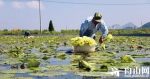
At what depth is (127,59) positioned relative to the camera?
511cm

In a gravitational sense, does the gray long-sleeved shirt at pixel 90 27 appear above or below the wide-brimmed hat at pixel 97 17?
below

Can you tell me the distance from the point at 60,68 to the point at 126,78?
1.21 metres

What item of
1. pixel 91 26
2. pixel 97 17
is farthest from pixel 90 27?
pixel 97 17

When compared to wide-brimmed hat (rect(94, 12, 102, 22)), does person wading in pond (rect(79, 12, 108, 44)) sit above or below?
below

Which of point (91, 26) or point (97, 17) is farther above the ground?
point (97, 17)

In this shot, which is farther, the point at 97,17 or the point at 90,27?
the point at 90,27

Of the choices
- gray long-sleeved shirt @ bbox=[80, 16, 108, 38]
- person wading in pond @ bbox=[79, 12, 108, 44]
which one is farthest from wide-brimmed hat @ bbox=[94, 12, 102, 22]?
gray long-sleeved shirt @ bbox=[80, 16, 108, 38]

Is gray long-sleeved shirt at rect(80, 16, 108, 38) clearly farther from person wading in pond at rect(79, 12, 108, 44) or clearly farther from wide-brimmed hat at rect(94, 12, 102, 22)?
wide-brimmed hat at rect(94, 12, 102, 22)

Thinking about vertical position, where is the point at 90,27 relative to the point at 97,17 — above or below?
below

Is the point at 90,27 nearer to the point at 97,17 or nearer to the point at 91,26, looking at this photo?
the point at 91,26

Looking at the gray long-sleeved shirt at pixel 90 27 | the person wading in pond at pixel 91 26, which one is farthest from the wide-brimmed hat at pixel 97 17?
the gray long-sleeved shirt at pixel 90 27

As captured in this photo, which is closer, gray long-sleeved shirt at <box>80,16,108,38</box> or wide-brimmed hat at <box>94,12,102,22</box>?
wide-brimmed hat at <box>94,12,102,22</box>

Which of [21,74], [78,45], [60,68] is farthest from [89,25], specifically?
[21,74]

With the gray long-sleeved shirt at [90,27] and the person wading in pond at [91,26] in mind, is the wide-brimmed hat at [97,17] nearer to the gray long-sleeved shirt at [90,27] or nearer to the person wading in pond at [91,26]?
the person wading in pond at [91,26]
